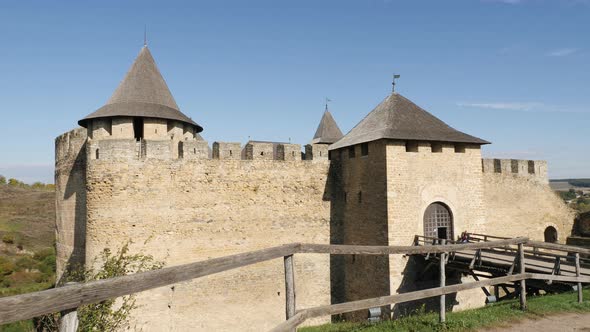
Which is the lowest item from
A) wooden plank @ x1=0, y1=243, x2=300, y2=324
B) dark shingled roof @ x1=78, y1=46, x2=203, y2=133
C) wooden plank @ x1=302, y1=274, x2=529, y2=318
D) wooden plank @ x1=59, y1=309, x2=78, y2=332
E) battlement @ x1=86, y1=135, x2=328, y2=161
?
wooden plank @ x1=302, y1=274, x2=529, y2=318

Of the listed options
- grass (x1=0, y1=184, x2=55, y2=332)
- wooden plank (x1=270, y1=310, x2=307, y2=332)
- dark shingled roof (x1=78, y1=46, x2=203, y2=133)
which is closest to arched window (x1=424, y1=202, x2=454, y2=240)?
dark shingled roof (x1=78, y1=46, x2=203, y2=133)

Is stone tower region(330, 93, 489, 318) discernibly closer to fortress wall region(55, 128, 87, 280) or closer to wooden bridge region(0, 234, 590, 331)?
wooden bridge region(0, 234, 590, 331)

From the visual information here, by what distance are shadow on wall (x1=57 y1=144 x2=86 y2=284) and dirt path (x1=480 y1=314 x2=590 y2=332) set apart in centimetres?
1165

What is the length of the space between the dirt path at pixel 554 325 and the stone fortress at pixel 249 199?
5.16 m

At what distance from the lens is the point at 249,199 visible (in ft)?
42.7

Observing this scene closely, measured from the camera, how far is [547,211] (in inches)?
687

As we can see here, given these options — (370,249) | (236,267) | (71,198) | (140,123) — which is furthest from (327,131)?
(236,267)

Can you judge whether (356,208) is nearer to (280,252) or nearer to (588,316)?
(588,316)

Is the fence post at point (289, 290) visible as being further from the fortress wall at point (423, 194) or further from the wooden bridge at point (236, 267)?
the fortress wall at point (423, 194)

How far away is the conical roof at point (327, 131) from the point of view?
22.6 metres

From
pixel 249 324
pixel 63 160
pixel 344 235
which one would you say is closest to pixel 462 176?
pixel 344 235

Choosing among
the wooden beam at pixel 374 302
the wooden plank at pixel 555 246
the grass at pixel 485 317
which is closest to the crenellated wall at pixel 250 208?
the wooden plank at pixel 555 246

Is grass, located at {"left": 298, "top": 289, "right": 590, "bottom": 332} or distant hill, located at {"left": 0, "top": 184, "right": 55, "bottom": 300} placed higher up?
grass, located at {"left": 298, "top": 289, "right": 590, "bottom": 332}

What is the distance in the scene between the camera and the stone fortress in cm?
1152
